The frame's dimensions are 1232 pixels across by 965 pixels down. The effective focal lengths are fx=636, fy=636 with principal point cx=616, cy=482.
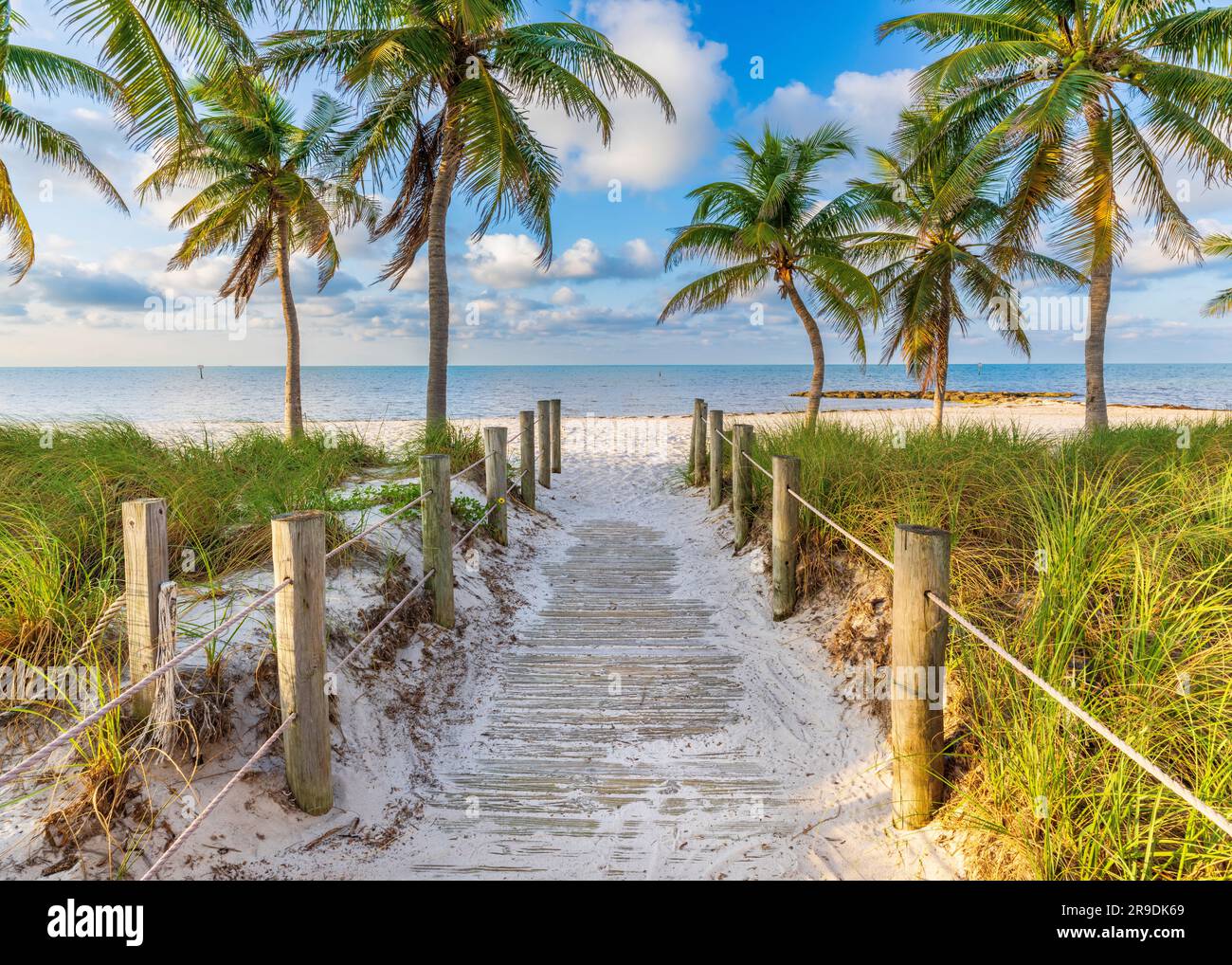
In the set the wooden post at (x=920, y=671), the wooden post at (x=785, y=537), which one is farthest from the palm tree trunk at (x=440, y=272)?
the wooden post at (x=920, y=671)

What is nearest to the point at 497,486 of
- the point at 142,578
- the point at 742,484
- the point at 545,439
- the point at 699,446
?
the point at 742,484

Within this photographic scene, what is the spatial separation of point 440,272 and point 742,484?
236 inches

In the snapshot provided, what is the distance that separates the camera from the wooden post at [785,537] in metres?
5.29

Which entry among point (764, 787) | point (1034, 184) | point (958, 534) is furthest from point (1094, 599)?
point (1034, 184)

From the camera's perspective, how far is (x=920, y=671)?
A: 2.93 m

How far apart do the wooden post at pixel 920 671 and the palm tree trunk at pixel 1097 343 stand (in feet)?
31.8

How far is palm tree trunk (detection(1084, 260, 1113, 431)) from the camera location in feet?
33.8

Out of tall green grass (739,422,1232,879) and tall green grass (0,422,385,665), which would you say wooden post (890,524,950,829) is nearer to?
tall green grass (739,422,1232,879)

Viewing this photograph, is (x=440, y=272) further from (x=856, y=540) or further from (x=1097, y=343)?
(x=1097, y=343)
